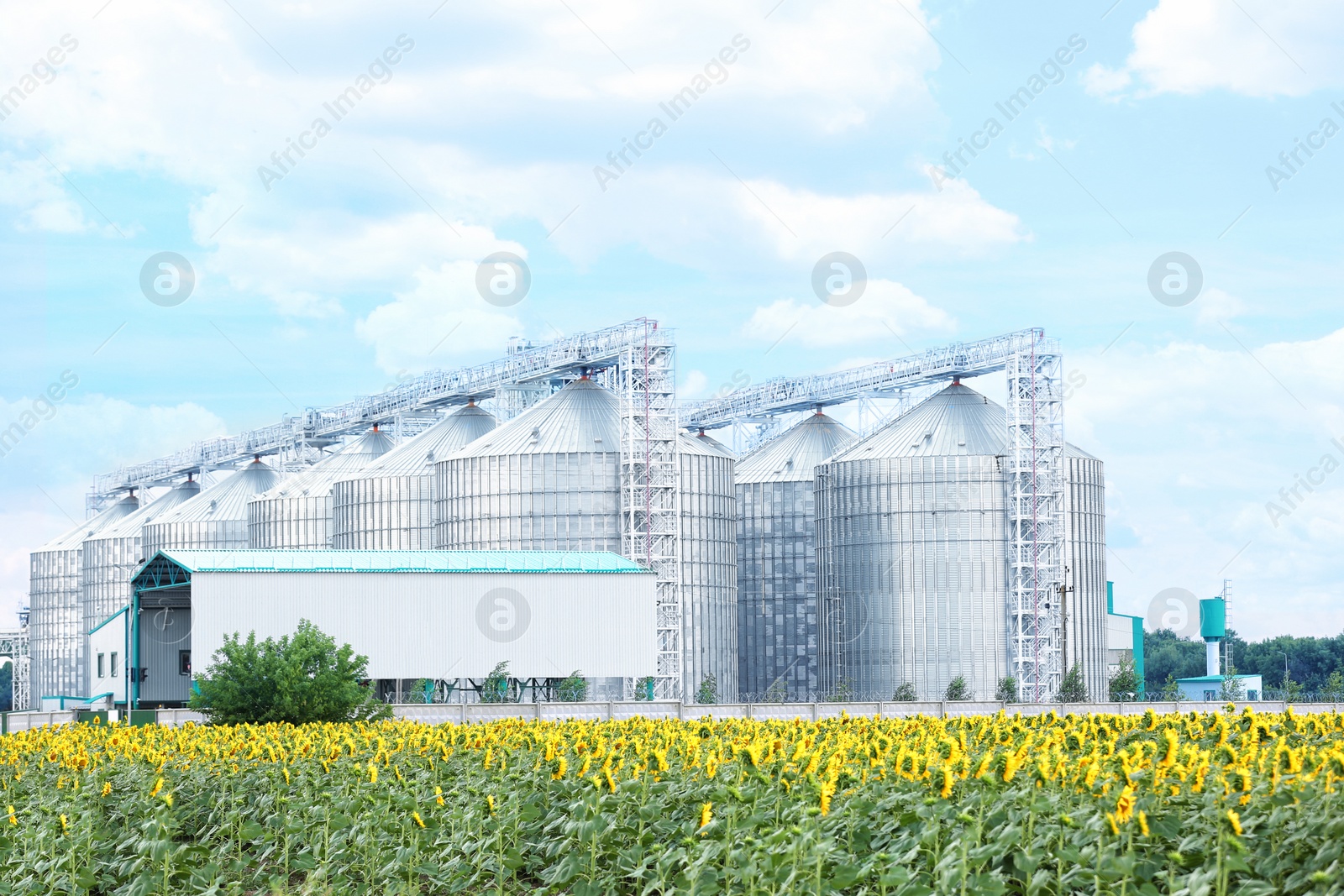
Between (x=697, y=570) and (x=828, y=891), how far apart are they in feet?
222

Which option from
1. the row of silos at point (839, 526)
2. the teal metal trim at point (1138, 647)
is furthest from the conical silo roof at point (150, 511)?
the teal metal trim at point (1138, 647)

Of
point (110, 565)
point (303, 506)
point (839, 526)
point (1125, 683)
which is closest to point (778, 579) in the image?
point (839, 526)

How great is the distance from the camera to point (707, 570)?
264 ft

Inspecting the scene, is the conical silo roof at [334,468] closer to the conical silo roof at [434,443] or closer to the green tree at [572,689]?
the conical silo roof at [434,443]

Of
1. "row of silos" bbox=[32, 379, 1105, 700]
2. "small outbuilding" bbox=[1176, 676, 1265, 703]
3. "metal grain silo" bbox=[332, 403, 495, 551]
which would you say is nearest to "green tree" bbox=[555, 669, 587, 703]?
"row of silos" bbox=[32, 379, 1105, 700]

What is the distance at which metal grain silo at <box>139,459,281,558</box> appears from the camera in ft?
366

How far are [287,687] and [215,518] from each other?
79.7 metres

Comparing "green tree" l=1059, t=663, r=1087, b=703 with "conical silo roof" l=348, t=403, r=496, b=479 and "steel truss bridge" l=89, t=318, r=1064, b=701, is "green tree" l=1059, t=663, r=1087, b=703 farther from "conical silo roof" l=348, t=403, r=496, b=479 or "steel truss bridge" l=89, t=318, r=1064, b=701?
"conical silo roof" l=348, t=403, r=496, b=479

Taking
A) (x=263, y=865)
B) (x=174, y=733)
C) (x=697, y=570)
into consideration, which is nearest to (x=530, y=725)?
(x=174, y=733)

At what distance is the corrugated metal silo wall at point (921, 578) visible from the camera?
77.8 m

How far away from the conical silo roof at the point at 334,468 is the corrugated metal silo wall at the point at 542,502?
60.2ft

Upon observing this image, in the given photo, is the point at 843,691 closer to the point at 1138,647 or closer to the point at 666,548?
the point at 666,548

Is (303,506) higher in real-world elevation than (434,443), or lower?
lower

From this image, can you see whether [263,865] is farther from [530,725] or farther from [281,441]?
[281,441]
